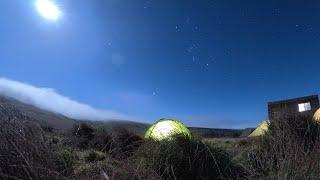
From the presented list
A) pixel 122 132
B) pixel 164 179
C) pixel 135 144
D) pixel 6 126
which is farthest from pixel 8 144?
pixel 122 132

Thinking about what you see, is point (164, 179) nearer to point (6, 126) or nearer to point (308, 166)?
point (308, 166)

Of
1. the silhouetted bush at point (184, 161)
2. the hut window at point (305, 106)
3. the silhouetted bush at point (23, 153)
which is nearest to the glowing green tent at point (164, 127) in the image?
the silhouetted bush at point (184, 161)

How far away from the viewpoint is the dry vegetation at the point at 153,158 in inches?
205

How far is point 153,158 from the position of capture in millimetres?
9273

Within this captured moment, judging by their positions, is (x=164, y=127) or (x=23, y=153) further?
(x=164, y=127)

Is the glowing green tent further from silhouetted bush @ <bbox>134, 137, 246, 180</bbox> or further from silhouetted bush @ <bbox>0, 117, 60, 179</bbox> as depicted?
silhouetted bush @ <bbox>0, 117, 60, 179</bbox>

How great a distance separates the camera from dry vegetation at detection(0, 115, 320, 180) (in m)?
5.20

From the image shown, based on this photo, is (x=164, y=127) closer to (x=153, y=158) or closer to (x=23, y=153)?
(x=153, y=158)

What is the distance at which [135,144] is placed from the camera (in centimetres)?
1063

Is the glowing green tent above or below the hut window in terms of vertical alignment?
below

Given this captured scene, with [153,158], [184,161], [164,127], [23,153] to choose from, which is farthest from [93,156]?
[23,153]

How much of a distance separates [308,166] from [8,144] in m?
3.86

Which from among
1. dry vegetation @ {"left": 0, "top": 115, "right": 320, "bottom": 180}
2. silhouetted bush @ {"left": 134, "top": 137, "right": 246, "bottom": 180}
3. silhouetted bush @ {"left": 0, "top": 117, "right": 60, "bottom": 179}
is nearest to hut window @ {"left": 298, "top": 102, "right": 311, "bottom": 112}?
dry vegetation @ {"left": 0, "top": 115, "right": 320, "bottom": 180}

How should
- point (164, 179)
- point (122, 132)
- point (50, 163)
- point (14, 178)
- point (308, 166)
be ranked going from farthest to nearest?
1. point (122, 132)
2. point (164, 179)
3. point (308, 166)
4. point (50, 163)
5. point (14, 178)
